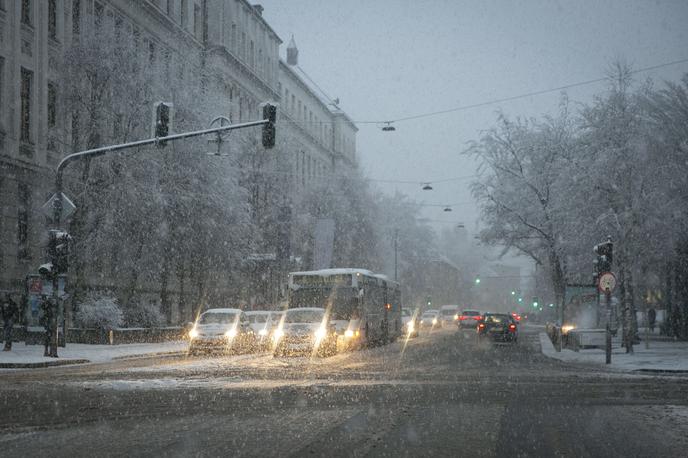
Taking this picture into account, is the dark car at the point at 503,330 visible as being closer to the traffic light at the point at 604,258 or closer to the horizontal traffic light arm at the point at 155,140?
the traffic light at the point at 604,258

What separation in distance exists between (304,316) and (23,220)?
13804mm

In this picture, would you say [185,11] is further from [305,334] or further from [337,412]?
[337,412]

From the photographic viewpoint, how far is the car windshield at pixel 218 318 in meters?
32.7

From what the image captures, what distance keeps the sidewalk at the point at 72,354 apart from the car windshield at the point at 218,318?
1.57 m

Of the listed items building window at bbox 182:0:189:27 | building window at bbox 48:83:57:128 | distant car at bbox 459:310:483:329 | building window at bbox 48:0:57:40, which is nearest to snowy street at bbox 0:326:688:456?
building window at bbox 48:83:57:128

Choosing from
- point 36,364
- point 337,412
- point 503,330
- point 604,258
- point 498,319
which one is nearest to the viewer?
point 337,412

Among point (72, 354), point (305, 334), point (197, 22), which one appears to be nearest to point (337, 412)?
point (305, 334)

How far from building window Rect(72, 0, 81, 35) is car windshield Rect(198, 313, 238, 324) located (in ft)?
55.8

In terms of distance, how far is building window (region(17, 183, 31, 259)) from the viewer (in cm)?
3660

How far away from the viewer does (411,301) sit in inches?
4178

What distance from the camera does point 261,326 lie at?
38.6m

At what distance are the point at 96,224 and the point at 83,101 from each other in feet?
16.8

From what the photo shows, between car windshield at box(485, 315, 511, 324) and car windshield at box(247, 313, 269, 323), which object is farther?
car windshield at box(485, 315, 511, 324)

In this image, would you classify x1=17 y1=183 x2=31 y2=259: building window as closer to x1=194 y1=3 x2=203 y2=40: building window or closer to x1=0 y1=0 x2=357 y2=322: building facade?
x1=0 y1=0 x2=357 y2=322: building facade
